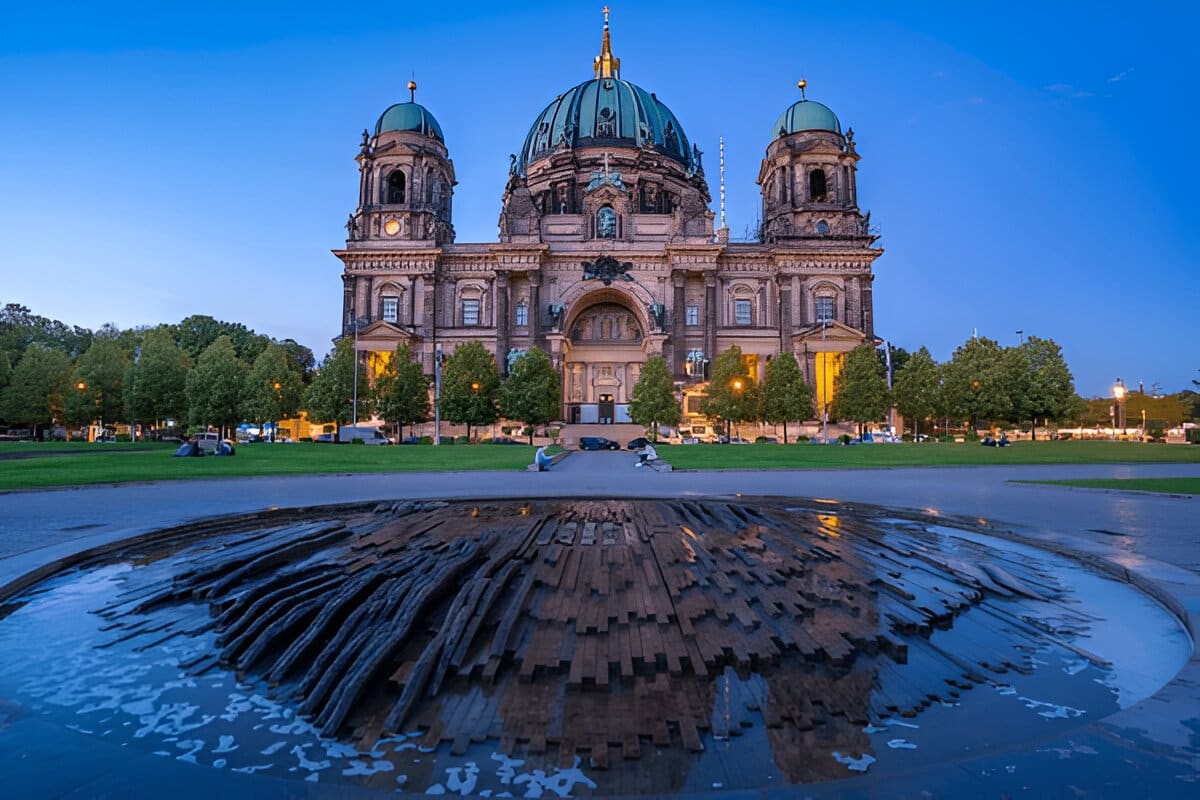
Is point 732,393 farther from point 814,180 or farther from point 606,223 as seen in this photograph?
point 814,180

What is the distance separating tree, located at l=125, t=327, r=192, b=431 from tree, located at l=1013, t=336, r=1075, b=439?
3120 inches

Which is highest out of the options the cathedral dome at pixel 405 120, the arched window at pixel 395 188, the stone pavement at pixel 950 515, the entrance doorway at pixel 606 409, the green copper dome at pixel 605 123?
the green copper dome at pixel 605 123

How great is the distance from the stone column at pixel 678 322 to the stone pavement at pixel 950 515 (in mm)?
36262

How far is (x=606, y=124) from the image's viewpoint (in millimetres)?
71562

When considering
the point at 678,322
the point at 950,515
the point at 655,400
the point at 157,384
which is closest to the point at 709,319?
the point at 678,322

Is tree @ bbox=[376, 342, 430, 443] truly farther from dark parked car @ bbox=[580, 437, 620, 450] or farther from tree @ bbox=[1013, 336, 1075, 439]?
tree @ bbox=[1013, 336, 1075, 439]

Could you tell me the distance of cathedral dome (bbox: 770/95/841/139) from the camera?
62844mm

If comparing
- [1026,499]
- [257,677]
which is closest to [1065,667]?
[257,677]

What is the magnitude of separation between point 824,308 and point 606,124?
33.8 metres

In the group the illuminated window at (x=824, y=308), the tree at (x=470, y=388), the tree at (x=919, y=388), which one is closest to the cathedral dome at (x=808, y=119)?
the illuminated window at (x=824, y=308)

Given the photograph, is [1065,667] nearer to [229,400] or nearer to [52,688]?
[52,688]

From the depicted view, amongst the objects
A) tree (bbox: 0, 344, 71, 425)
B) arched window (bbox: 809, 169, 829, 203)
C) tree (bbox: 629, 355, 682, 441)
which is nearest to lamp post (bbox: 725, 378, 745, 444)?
tree (bbox: 629, 355, 682, 441)

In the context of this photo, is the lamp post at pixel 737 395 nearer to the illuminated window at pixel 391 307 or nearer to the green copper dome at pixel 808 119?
the green copper dome at pixel 808 119

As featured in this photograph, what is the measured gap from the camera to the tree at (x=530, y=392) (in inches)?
1949
